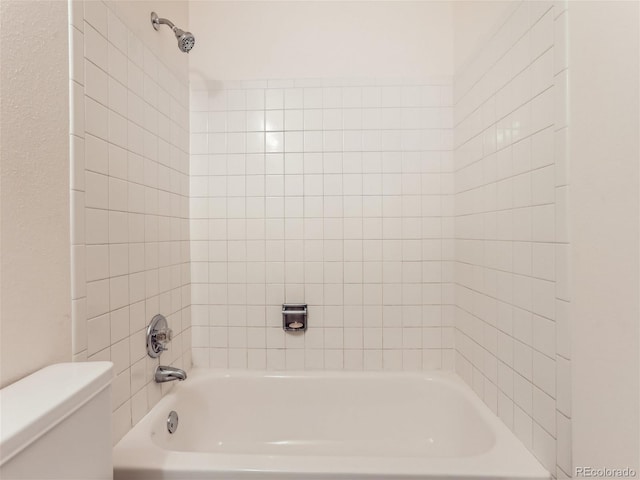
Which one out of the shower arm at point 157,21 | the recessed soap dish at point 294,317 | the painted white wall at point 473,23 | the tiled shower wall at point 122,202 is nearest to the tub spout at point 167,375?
the tiled shower wall at point 122,202

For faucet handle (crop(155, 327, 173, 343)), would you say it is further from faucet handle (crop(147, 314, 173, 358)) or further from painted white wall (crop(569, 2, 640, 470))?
painted white wall (crop(569, 2, 640, 470))

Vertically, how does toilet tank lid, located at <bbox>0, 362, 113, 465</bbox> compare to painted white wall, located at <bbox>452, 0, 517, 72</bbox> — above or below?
below

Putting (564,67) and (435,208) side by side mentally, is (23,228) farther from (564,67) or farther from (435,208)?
(435,208)

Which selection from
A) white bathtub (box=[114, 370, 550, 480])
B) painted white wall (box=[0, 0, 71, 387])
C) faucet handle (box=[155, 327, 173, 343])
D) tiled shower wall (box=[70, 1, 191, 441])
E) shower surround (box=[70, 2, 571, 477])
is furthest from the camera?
white bathtub (box=[114, 370, 550, 480])

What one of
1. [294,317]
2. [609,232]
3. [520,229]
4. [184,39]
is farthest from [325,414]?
[184,39]

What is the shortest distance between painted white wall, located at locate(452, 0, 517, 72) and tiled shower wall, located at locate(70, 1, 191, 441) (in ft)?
4.46

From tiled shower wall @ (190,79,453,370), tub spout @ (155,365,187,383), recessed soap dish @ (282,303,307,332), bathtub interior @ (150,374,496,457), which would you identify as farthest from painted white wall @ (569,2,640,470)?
tub spout @ (155,365,187,383)

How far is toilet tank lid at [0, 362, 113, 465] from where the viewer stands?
1.79 feet

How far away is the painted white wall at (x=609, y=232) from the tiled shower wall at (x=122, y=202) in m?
1.35

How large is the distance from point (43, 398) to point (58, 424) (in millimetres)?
58

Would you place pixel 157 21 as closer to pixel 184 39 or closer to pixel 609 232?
pixel 184 39

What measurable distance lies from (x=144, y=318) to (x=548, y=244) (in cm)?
139

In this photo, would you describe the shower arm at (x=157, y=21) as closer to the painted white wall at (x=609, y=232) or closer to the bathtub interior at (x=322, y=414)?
the painted white wall at (x=609, y=232)

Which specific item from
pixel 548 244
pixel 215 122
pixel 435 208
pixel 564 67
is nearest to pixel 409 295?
pixel 435 208
